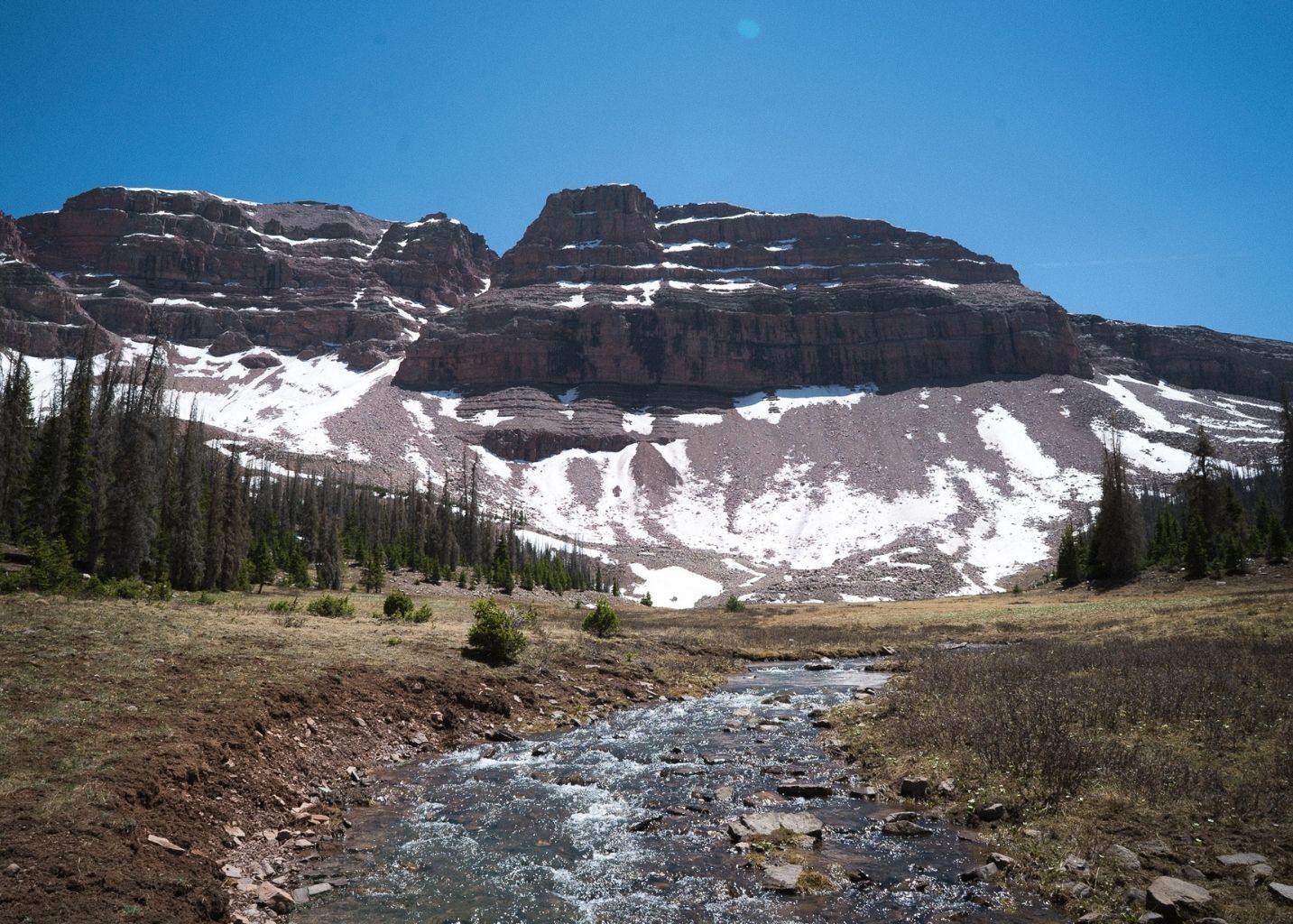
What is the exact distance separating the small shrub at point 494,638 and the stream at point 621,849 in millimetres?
7043

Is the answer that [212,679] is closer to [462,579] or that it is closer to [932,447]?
[462,579]

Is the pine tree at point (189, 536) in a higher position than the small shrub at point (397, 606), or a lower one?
higher

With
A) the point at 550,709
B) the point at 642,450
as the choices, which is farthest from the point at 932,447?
the point at 550,709

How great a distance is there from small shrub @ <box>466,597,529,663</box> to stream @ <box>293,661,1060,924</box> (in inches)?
277

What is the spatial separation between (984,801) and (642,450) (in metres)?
183

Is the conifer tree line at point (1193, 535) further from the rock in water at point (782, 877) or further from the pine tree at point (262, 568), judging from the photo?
the pine tree at point (262, 568)

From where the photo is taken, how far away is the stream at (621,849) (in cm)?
1005

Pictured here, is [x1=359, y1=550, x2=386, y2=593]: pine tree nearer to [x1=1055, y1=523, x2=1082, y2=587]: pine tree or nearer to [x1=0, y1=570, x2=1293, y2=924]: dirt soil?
[x1=0, y1=570, x2=1293, y2=924]: dirt soil

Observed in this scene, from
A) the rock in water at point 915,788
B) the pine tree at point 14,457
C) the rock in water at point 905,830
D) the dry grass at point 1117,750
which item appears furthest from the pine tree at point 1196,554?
the pine tree at point 14,457

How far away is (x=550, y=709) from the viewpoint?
23.7 metres

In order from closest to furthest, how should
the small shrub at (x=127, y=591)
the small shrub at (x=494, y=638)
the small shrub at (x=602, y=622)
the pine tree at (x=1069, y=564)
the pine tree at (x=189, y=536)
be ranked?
the small shrub at (x=494, y=638) → the small shrub at (x=127, y=591) → the small shrub at (x=602, y=622) → the pine tree at (x=189, y=536) → the pine tree at (x=1069, y=564)

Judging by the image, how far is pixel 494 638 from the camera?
26.7 metres

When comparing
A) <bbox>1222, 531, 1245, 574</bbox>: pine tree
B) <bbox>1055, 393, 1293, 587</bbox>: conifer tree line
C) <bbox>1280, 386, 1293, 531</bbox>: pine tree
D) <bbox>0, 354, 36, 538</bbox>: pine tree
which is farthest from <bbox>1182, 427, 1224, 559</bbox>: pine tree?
<bbox>0, 354, 36, 538</bbox>: pine tree

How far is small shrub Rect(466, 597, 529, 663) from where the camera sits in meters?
26.6
